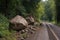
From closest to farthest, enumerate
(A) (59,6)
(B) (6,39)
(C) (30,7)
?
(B) (6,39) → (C) (30,7) → (A) (59,6)

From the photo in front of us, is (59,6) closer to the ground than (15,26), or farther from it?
farther from it

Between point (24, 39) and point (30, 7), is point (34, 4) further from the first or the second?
point (24, 39)

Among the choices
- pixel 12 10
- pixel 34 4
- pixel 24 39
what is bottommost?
pixel 24 39

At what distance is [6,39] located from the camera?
587 inches

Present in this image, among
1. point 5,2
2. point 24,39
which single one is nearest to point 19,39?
point 24,39

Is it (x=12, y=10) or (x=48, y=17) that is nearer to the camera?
(x=12, y=10)

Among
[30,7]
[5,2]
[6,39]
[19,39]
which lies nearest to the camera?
[6,39]

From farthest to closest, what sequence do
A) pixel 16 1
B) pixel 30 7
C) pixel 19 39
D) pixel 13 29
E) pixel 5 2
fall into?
pixel 30 7 → pixel 16 1 → pixel 5 2 → pixel 13 29 → pixel 19 39

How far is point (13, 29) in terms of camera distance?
2139 cm

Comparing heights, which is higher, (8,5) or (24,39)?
(8,5)

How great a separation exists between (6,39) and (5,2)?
52.1 ft

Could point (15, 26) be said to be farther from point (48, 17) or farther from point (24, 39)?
point (48, 17)

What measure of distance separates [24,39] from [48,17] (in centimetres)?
9717

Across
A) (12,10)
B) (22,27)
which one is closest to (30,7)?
Answer: (12,10)
